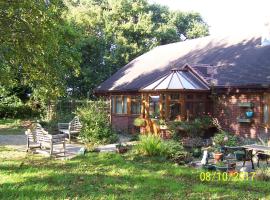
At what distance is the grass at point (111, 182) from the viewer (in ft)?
25.8

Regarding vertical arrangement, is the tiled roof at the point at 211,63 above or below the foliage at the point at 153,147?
above

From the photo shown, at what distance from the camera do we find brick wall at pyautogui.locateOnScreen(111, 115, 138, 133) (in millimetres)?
22359

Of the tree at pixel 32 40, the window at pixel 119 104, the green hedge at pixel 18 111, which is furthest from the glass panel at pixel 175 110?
the green hedge at pixel 18 111

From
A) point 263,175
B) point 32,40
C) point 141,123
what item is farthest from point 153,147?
point 141,123

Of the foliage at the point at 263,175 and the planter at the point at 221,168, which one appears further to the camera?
the planter at the point at 221,168

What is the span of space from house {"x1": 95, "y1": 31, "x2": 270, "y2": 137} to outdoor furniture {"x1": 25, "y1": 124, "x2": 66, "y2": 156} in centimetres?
631

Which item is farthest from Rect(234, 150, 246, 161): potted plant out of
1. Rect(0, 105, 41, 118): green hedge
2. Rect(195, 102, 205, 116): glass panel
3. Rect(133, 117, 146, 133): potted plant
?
Rect(0, 105, 41, 118): green hedge

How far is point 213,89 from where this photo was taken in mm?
18172

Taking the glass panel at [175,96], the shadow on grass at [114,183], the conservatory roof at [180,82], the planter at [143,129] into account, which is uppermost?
the conservatory roof at [180,82]

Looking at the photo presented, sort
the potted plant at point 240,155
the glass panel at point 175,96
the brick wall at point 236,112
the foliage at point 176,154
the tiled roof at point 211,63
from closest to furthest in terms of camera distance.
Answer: the potted plant at point 240,155, the foliage at point 176,154, the brick wall at point 236,112, the tiled roof at point 211,63, the glass panel at point 175,96

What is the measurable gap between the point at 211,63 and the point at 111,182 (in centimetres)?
1297

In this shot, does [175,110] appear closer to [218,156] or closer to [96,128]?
[96,128]

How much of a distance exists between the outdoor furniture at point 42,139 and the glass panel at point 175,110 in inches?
252

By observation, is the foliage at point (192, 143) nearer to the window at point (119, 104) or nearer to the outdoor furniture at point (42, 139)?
the outdoor furniture at point (42, 139)
